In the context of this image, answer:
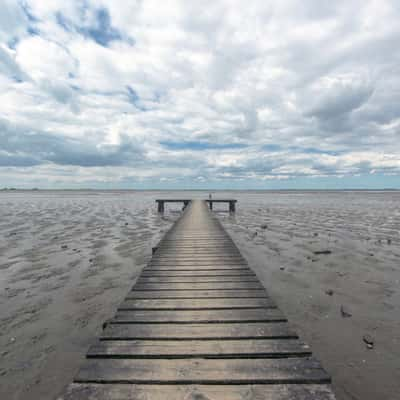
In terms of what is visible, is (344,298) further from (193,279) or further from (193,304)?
(193,304)

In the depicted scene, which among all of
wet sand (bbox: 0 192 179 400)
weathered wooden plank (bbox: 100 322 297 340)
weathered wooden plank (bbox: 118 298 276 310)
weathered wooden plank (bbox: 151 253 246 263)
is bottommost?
wet sand (bbox: 0 192 179 400)

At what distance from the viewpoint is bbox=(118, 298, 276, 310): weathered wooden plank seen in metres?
3.99

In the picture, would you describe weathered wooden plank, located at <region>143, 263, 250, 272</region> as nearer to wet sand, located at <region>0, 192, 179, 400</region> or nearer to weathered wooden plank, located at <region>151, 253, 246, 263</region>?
weathered wooden plank, located at <region>151, 253, 246, 263</region>

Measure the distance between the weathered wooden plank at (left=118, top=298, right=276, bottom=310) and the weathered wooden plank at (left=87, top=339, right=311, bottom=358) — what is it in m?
0.93

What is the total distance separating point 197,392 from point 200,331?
3.28ft

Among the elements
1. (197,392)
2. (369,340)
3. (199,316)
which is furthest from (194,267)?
(197,392)

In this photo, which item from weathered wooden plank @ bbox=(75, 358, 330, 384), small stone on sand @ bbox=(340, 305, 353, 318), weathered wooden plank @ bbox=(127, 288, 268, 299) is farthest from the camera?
small stone on sand @ bbox=(340, 305, 353, 318)

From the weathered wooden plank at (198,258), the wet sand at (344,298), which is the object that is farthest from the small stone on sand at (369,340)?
the weathered wooden plank at (198,258)

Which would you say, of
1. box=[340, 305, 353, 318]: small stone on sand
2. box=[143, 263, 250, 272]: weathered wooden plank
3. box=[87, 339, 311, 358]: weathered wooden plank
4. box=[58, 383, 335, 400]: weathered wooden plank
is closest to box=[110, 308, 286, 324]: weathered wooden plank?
box=[87, 339, 311, 358]: weathered wooden plank

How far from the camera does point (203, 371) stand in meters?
2.54

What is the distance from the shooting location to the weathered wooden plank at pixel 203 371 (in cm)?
241

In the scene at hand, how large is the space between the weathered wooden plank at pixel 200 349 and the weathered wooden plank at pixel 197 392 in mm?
409

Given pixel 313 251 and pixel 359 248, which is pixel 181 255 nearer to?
pixel 313 251

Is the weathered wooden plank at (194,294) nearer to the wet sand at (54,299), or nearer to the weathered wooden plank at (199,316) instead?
the weathered wooden plank at (199,316)
